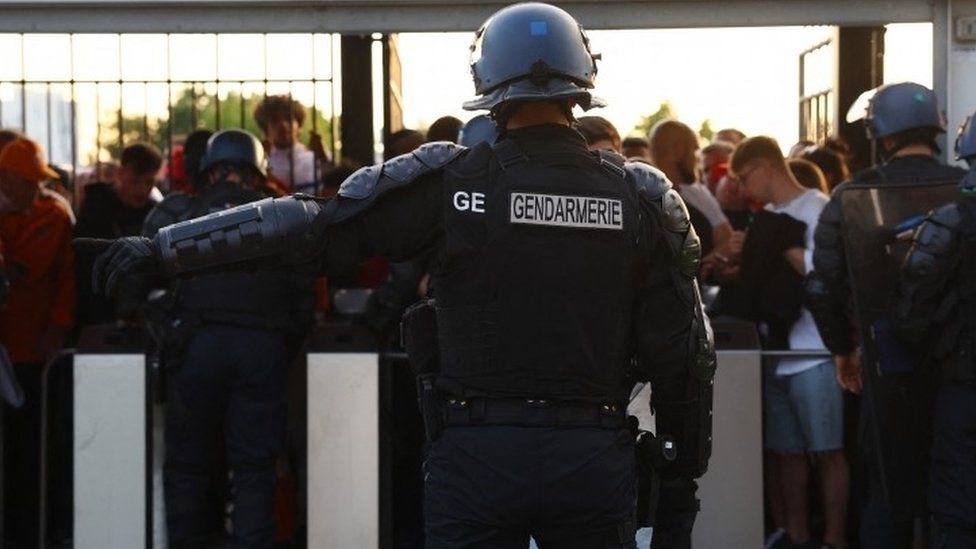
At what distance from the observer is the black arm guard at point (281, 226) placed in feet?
15.1

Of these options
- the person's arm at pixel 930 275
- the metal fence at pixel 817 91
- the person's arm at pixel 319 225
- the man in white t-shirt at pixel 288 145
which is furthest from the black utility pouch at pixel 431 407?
the metal fence at pixel 817 91

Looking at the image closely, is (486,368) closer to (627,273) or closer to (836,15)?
(627,273)

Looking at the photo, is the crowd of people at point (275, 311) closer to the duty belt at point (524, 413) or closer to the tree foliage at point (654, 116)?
the duty belt at point (524, 413)

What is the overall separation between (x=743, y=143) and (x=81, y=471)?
3.05 m

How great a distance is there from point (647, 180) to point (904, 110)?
284 cm

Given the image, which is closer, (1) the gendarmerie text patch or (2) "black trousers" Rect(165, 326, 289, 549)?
(1) the gendarmerie text patch

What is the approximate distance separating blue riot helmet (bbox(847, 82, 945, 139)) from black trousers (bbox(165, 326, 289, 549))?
2.53 meters

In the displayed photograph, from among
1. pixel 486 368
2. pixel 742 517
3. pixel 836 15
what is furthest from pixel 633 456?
pixel 836 15

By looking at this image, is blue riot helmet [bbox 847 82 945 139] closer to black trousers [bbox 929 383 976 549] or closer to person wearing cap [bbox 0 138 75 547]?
black trousers [bbox 929 383 976 549]

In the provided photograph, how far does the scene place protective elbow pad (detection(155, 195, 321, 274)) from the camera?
4598 mm

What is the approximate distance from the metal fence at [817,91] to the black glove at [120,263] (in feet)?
21.7

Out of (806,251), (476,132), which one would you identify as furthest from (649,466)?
(806,251)

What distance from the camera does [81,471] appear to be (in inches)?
301

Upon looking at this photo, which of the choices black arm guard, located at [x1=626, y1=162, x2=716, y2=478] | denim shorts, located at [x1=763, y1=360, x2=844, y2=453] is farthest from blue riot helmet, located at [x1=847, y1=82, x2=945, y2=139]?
black arm guard, located at [x1=626, y1=162, x2=716, y2=478]
